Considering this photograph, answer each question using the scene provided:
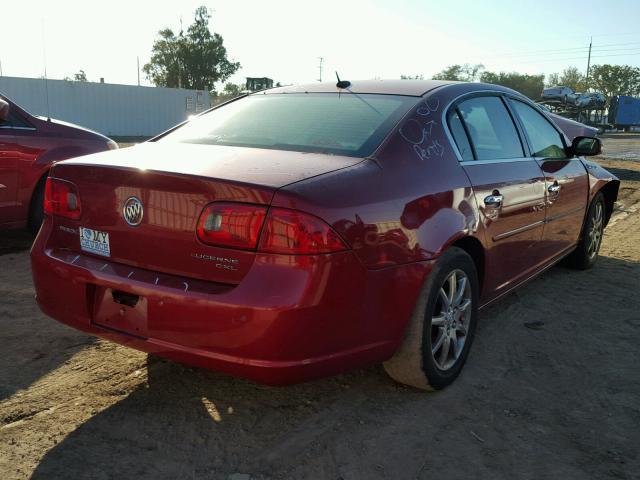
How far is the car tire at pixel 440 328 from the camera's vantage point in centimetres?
284

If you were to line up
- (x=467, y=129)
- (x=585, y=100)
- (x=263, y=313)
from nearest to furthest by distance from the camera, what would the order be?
(x=263, y=313) < (x=467, y=129) < (x=585, y=100)

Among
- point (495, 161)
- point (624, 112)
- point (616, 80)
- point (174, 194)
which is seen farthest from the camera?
point (616, 80)

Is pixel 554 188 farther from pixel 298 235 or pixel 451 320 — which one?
Answer: pixel 298 235

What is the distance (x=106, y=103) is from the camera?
1168 inches

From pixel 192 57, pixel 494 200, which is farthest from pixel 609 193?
pixel 192 57

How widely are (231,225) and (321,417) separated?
1.05 meters

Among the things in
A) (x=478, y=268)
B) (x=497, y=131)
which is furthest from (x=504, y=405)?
(x=497, y=131)

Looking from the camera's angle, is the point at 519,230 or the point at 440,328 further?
the point at 519,230

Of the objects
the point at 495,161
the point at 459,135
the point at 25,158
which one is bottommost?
the point at 25,158

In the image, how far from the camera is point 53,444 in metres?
2.50

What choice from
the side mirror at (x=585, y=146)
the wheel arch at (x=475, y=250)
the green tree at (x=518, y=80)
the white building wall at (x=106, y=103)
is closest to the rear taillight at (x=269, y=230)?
the wheel arch at (x=475, y=250)

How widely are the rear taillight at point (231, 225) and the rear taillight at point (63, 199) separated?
0.77 metres

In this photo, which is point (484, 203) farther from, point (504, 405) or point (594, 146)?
point (594, 146)

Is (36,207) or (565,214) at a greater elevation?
(565,214)
